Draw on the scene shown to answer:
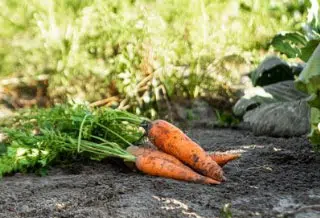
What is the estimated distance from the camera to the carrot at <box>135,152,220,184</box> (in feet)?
9.43

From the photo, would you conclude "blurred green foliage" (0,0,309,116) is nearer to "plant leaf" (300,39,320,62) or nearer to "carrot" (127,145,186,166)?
"carrot" (127,145,186,166)

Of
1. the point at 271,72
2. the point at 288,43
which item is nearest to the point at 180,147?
the point at 288,43

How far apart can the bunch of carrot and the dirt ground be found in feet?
0.20

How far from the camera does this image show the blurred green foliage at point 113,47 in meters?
5.00

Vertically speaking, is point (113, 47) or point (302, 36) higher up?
point (302, 36)

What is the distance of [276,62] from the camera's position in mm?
4898

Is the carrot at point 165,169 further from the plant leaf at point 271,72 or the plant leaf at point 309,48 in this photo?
the plant leaf at point 271,72

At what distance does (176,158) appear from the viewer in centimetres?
313

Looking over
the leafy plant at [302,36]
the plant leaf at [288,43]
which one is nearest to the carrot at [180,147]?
the leafy plant at [302,36]

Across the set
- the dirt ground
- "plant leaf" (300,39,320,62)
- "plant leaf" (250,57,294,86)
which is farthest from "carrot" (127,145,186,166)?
"plant leaf" (250,57,294,86)

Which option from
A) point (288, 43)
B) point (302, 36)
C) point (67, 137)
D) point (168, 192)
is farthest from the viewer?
point (288, 43)

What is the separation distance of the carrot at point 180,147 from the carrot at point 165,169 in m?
0.07

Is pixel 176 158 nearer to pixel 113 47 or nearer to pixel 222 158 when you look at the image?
pixel 222 158

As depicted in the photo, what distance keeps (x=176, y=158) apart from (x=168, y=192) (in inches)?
20.7
